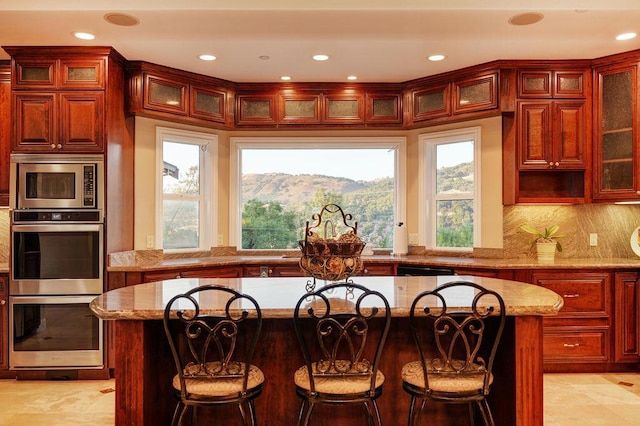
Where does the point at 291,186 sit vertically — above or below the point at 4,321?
above

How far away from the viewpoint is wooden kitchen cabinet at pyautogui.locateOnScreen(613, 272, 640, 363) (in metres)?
3.88

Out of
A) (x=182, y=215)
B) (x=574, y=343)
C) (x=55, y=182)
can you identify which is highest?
(x=55, y=182)

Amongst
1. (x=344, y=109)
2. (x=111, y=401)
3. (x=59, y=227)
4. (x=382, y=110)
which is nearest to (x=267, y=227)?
(x=344, y=109)

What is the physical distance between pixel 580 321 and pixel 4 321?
4.79m

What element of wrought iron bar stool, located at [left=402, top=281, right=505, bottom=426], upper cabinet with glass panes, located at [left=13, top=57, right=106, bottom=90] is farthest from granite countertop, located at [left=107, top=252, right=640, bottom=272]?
wrought iron bar stool, located at [left=402, top=281, right=505, bottom=426]

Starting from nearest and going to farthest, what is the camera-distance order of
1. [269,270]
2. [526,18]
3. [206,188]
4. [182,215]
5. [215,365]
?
1. [215,365]
2. [526,18]
3. [269,270]
4. [182,215]
5. [206,188]

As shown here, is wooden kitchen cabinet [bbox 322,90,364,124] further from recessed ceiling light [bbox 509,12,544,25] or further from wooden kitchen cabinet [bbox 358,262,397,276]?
recessed ceiling light [bbox 509,12,544,25]

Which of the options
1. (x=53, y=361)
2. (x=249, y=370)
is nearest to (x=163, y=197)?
(x=53, y=361)

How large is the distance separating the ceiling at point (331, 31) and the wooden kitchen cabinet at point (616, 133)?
0.25 meters

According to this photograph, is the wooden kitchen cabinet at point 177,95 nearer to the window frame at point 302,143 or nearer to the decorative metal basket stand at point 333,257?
the window frame at point 302,143

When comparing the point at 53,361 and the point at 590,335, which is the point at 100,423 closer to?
the point at 53,361

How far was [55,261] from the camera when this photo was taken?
376cm

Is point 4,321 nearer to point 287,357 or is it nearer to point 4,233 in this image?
point 4,233

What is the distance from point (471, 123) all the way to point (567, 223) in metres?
1.36
